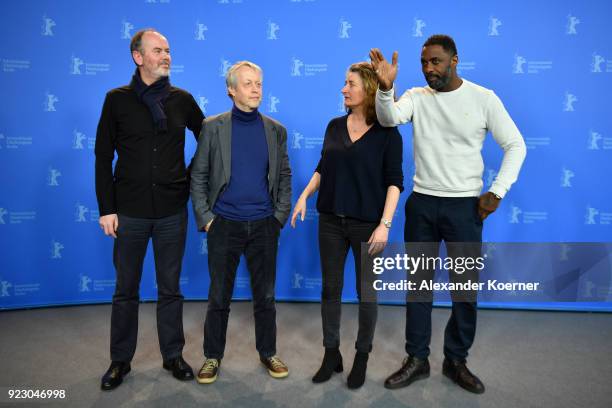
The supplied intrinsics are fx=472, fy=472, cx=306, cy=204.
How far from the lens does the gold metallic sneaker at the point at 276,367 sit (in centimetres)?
249

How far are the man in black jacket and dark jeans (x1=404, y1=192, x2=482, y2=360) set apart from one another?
47.0 inches

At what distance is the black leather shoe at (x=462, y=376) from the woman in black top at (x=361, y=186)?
0.51m

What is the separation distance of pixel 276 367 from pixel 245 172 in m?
1.05

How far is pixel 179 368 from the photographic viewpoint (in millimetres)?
2469

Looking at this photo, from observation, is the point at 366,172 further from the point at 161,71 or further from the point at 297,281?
the point at 297,281

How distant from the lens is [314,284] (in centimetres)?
385

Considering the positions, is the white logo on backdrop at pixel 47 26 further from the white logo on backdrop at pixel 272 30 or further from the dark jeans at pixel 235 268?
the dark jeans at pixel 235 268

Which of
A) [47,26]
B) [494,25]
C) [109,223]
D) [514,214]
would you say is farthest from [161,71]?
Result: [514,214]

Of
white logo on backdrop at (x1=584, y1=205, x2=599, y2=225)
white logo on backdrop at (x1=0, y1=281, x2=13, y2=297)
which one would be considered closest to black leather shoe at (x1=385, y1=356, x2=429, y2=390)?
white logo on backdrop at (x1=584, y1=205, x2=599, y2=225)

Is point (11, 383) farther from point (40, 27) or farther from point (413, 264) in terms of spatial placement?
point (40, 27)

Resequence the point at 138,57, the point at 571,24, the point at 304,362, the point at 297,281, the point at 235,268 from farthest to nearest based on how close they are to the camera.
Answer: the point at 297,281 → the point at 571,24 → the point at 304,362 → the point at 235,268 → the point at 138,57

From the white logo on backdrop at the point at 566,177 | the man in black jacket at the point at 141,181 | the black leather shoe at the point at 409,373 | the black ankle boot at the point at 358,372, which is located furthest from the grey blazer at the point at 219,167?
the white logo on backdrop at the point at 566,177

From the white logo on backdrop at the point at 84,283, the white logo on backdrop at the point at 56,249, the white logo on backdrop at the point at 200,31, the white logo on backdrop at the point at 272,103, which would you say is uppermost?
the white logo on backdrop at the point at 200,31

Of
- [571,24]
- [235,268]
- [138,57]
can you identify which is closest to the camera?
[138,57]
